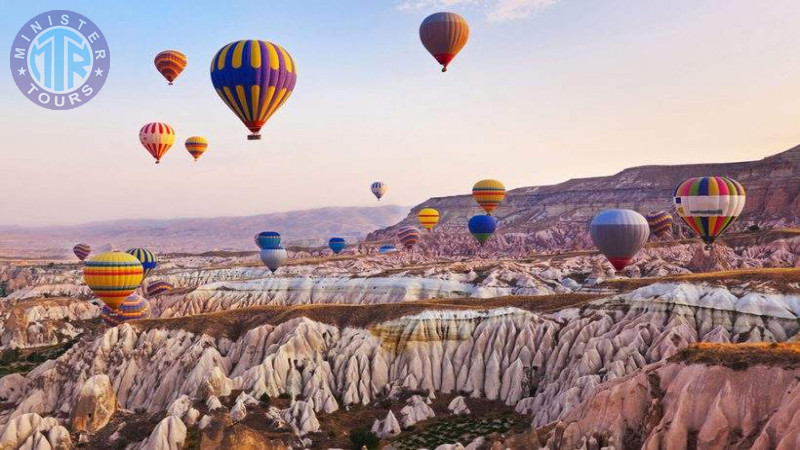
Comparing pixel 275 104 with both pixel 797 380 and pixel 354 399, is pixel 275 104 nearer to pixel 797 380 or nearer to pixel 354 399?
pixel 354 399

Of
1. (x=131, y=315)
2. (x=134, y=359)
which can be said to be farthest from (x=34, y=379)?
(x=131, y=315)

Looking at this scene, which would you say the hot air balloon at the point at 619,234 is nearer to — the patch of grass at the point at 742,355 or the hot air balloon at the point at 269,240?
the patch of grass at the point at 742,355

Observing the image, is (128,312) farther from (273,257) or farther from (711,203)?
(711,203)

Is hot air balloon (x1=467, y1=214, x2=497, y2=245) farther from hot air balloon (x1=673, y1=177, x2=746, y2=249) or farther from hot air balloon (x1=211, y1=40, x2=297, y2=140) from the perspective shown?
hot air balloon (x1=211, y1=40, x2=297, y2=140)

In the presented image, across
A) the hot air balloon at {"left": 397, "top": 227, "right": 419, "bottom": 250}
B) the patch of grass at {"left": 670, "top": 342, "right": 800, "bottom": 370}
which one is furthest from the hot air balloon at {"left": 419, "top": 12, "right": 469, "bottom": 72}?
the hot air balloon at {"left": 397, "top": 227, "right": 419, "bottom": 250}

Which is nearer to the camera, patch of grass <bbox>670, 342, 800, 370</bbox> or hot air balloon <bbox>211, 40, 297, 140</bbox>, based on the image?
patch of grass <bbox>670, 342, 800, 370</bbox>

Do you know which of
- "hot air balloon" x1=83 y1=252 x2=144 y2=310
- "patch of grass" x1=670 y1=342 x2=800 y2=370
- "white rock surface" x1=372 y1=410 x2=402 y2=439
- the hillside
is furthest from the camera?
the hillside

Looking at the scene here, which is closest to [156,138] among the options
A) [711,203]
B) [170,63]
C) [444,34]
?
[170,63]
